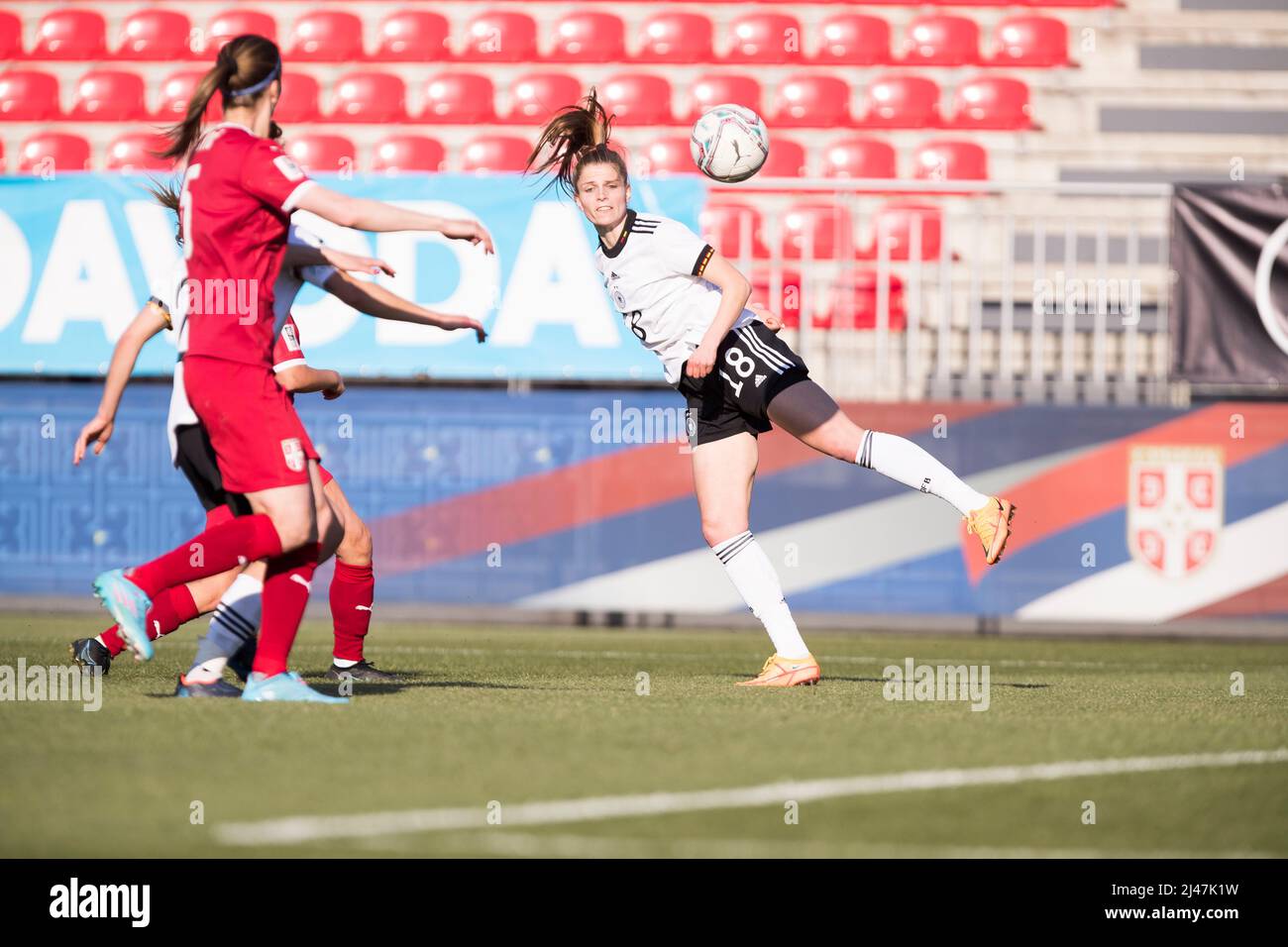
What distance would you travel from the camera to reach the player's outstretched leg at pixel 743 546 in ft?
21.7

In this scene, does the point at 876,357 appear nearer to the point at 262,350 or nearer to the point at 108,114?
the point at 262,350

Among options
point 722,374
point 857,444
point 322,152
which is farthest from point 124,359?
point 322,152

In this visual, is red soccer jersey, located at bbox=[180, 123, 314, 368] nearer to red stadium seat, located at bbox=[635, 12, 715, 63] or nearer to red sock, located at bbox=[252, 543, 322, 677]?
red sock, located at bbox=[252, 543, 322, 677]

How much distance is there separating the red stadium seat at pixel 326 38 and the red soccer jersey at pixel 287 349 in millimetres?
11710

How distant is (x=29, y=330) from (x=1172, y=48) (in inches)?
425

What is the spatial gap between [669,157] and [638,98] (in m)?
1.25

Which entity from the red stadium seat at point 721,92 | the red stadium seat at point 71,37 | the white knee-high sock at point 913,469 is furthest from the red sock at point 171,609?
the red stadium seat at point 71,37

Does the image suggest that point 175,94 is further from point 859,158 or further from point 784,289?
point 784,289

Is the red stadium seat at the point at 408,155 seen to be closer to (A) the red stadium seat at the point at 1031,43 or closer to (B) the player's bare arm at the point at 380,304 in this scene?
(A) the red stadium seat at the point at 1031,43

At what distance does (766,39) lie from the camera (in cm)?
1703

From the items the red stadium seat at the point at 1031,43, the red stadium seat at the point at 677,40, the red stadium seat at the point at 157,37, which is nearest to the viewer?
the red stadium seat at the point at 1031,43

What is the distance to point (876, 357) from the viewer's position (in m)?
11.6

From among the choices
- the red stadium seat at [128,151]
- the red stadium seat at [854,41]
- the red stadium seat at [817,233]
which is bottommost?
the red stadium seat at [817,233]
